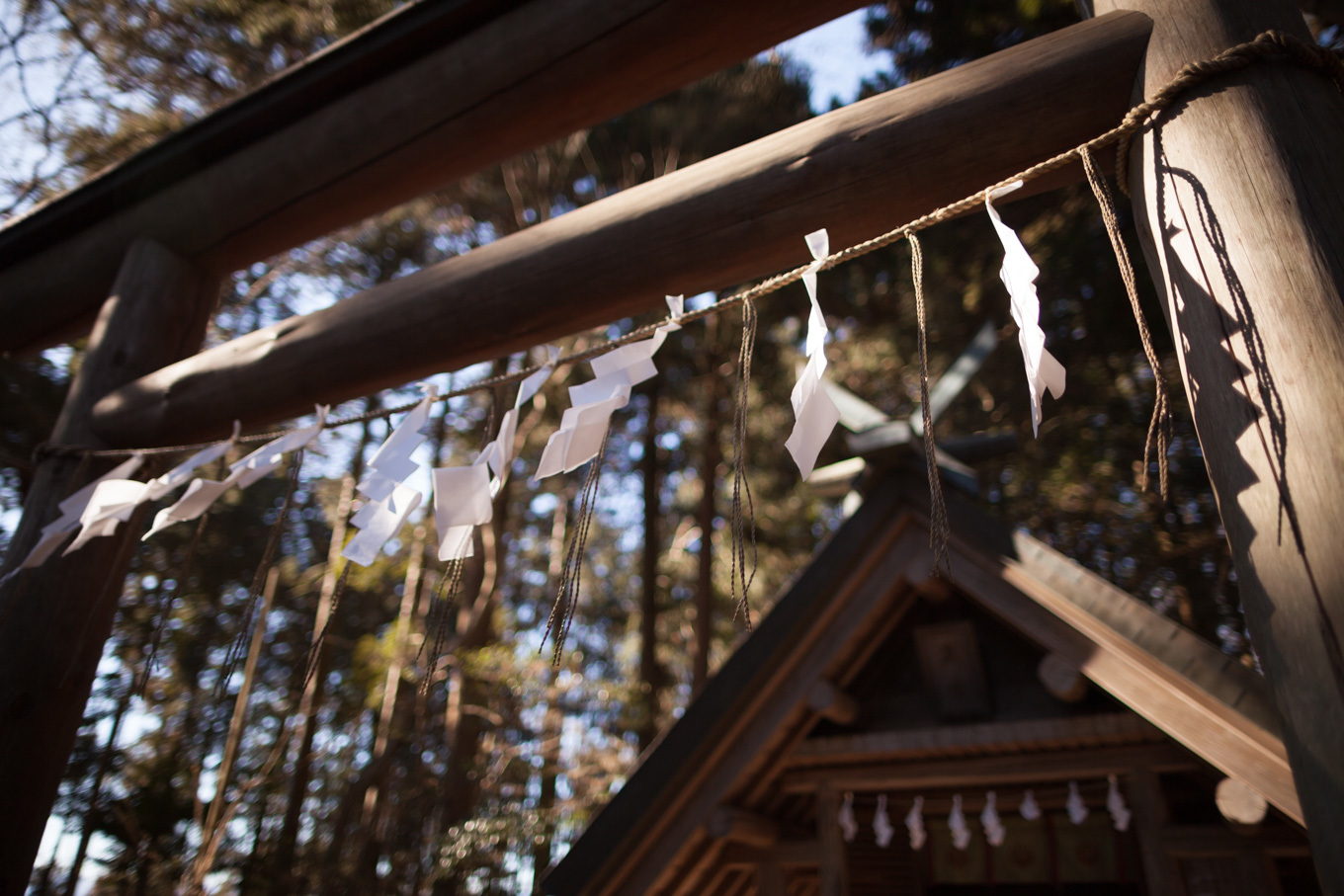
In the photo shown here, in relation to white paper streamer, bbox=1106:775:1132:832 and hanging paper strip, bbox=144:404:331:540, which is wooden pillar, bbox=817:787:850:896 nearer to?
white paper streamer, bbox=1106:775:1132:832

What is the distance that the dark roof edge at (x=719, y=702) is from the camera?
2793 mm

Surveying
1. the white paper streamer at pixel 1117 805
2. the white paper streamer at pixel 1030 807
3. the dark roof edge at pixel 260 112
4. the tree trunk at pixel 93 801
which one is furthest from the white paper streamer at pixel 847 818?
the tree trunk at pixel 93 801

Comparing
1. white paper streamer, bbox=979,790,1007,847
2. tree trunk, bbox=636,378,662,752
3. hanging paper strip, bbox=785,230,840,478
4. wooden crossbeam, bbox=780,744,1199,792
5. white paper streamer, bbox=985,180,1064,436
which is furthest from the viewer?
tree trunk, bbox=636,378,662,752

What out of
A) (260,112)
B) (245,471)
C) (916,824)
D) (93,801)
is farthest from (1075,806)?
(93,801)

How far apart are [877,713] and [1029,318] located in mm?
2425

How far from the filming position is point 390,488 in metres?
1.91

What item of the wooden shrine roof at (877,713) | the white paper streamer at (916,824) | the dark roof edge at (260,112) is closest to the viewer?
the dark roof edge at (260,112)

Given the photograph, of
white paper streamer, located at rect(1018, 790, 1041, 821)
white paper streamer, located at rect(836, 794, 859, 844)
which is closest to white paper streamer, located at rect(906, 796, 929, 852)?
white paper streamer, located at rect(836, 794, 859, 844)

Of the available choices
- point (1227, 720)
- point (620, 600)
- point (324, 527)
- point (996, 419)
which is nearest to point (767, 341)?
point (996, 419)

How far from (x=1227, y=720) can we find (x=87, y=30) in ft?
28.0

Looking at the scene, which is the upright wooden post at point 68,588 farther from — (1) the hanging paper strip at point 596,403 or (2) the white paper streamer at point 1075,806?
(2) the white paper streamer at point 1075,806

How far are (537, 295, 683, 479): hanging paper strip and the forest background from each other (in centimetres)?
246

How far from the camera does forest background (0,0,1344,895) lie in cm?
618

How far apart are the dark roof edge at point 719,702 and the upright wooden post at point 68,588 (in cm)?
157
